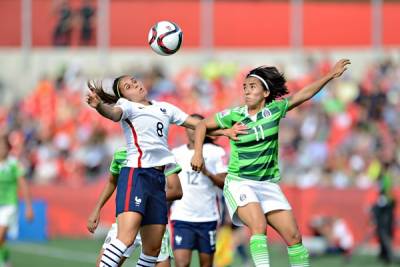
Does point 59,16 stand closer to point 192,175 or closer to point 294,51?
point 294,51

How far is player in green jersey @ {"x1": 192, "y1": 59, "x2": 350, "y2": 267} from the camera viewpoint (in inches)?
441

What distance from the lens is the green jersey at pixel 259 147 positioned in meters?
11.3

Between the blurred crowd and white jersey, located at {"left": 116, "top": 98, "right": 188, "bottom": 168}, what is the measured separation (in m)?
10.1

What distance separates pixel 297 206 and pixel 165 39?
11.9 metres

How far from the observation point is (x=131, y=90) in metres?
11.3

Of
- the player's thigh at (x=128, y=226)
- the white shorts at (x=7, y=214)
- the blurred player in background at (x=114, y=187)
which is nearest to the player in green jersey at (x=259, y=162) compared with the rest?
the blurred player in background at (x=114, y=187)

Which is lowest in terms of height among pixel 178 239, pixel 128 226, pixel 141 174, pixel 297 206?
pixel 297 206

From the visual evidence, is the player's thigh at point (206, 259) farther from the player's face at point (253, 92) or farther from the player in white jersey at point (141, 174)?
the player's face at point (253, 92)

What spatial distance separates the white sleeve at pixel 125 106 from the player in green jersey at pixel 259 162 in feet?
2.56

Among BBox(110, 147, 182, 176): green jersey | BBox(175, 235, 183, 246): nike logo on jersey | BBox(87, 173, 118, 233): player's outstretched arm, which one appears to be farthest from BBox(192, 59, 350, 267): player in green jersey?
BBox(175, 235, 183, 246): nike logo on jersey

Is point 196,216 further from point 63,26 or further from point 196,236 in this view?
point 63,26

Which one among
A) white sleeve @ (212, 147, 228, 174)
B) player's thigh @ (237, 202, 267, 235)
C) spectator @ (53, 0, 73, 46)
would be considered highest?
spectator @ (53, 0, 73, 46)

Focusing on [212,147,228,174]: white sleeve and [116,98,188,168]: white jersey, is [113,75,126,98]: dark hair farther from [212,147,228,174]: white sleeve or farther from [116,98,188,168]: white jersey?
[212,147,228,174]: white sleeve

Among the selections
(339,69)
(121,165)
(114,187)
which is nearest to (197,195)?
(114,187)
